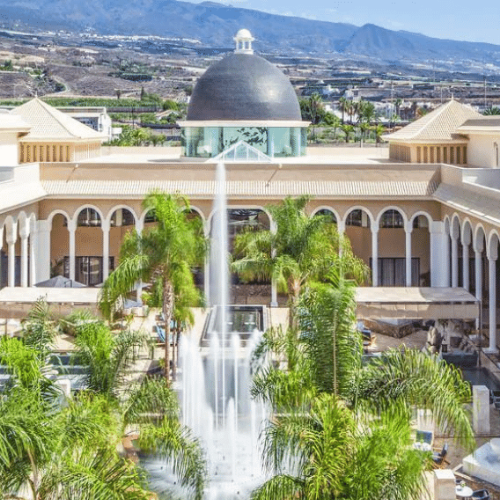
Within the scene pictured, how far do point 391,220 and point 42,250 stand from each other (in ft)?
41.5

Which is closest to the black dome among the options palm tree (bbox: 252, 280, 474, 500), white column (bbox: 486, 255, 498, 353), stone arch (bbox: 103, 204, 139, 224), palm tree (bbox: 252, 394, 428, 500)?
stone arch (bbox: 103, 204, 139, 224)

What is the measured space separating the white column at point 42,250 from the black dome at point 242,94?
808 centimetres

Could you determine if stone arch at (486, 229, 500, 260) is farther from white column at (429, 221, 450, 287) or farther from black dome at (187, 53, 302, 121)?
black dome at (187, 53, 302, 121)

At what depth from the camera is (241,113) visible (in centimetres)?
3825

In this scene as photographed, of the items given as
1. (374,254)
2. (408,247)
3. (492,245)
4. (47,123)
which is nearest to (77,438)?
(492,245)

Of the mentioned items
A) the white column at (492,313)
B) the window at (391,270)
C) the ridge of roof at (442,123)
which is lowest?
the white column at (492,313)

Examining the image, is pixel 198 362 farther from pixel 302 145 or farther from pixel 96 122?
pixel 96 122

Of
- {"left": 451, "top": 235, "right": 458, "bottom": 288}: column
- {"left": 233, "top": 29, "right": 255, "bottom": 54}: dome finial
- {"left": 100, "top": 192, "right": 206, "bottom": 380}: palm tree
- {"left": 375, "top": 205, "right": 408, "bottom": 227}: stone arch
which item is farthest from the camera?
{"left": 233, "top": 29, "right": 255, "bottom": 54}: dome finial

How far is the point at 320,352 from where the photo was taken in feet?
42.8

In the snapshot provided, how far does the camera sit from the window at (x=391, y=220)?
3553cm

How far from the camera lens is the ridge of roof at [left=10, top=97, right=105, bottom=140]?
121 feet

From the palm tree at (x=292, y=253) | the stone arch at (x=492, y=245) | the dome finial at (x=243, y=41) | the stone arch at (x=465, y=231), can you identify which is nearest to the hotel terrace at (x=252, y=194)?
the stone arch at (x=465, y=231)

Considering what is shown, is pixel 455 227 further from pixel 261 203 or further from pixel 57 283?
pixel 57 283

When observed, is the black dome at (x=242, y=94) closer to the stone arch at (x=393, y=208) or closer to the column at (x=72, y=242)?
the stone arch at (x=393, y=208)
